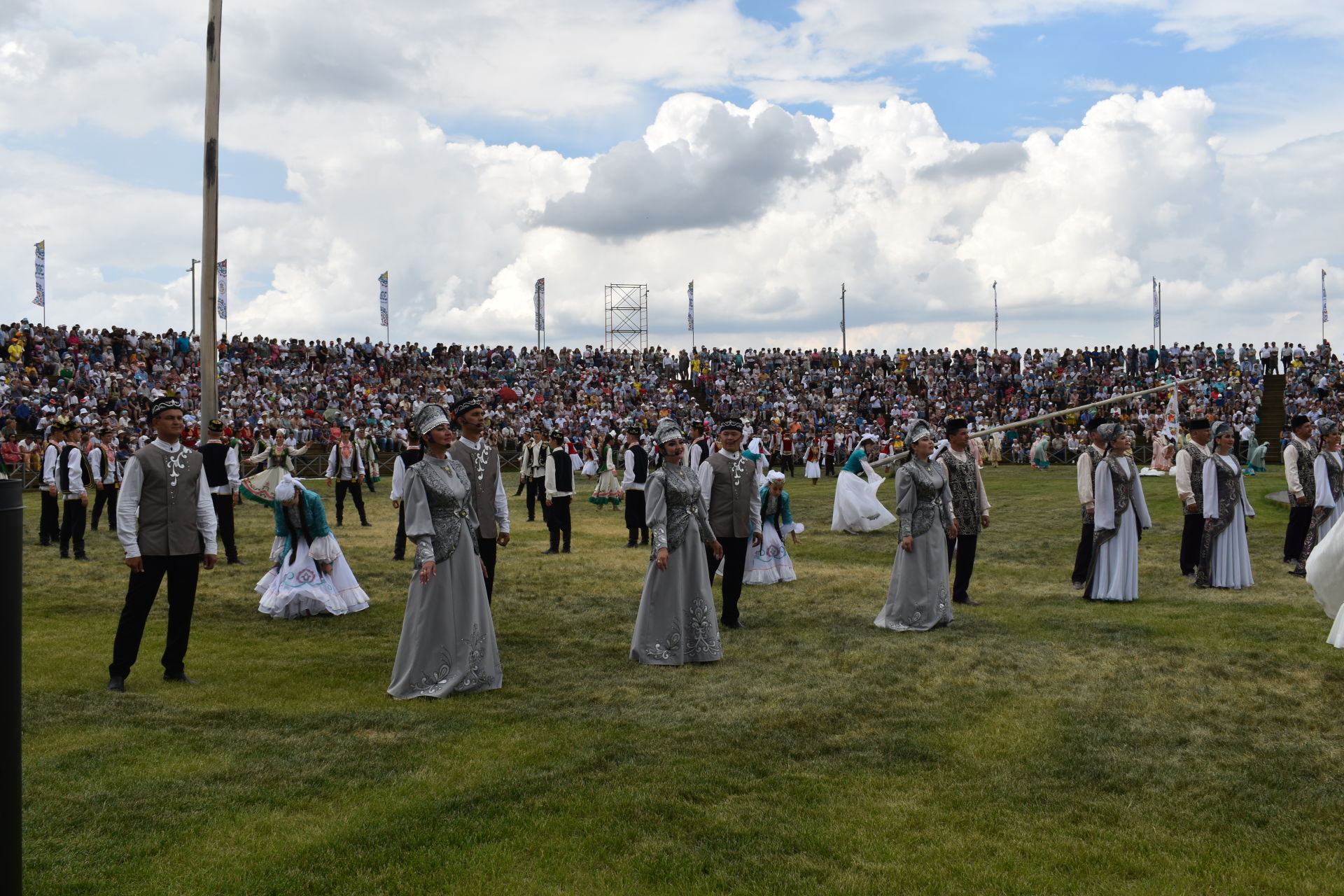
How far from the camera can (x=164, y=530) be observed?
291 inches

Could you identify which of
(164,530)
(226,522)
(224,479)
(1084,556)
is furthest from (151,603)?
(1084,556)

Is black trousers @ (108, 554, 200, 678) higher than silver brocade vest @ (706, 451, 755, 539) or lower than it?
lower

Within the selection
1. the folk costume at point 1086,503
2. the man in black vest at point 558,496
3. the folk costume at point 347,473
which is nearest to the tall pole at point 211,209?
the man in black vest at point 558,496

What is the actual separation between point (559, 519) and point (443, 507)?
8.56 m

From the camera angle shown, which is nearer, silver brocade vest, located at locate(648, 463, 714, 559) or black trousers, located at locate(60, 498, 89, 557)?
silver brocade vest, located at locate(648, 463, 714, 559)

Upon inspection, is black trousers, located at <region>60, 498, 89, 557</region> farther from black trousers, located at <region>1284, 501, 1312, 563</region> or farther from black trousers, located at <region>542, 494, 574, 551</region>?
black trousers, located at <region>1284, 501, 1312, 563</region>

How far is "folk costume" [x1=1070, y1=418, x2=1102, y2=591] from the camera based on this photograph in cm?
1140

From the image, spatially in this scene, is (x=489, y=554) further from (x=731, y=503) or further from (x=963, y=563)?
(x=963, y=563)

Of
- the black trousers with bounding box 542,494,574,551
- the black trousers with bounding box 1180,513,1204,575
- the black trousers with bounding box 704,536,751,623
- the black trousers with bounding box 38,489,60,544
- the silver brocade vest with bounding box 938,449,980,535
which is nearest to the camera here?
the black trousers with bounding box 704,536,751,623

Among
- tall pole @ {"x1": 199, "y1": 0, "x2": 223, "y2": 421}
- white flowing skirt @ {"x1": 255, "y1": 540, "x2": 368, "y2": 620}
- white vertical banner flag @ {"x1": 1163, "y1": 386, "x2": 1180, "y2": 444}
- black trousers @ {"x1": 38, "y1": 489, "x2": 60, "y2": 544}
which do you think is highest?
tall pole @ {"x1": 199, "y1": 0, "x2": 223, "y2": 421}

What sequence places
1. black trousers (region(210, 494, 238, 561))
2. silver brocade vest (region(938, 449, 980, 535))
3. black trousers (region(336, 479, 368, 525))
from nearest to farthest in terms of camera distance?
silver brocade vest (region(938, 449, 980, 535)), black trousers (region(210, 494, 238, 561)), black trousers (region(336, 479, 368, 525))

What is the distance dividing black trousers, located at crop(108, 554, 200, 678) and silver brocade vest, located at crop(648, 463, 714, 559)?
3.52 meters

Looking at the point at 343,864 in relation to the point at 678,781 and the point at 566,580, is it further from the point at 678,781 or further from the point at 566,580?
the point at 566,580

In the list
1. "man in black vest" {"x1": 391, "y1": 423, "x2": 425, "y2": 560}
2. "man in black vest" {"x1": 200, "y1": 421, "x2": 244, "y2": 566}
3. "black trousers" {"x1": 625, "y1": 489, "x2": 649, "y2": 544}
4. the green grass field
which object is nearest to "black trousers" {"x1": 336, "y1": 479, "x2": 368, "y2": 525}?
"man in black vest" {"x1": 391, "y1": 423, "x2": 425, "y2": 560}
